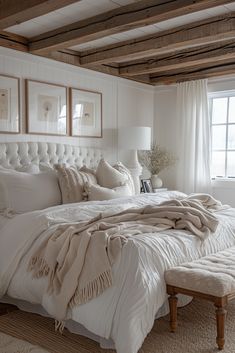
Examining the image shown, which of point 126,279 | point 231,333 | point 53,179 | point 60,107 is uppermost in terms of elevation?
point 60,107

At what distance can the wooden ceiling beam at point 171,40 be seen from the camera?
3676 millimetres

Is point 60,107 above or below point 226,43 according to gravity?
below

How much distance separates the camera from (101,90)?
536 centimetres

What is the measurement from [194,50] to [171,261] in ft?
10.2

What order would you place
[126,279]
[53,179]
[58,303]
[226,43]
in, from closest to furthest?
[126,279], [58,303], [53,179], [226,43]

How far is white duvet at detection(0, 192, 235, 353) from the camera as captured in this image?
228cm

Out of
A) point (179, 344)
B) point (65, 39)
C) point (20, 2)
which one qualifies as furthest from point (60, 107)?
point (179, 344)

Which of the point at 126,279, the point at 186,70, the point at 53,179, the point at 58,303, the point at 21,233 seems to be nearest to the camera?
the point at 126,279

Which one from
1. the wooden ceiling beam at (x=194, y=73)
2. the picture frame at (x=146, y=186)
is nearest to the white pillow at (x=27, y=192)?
the picture frame at (x=146, y=186)

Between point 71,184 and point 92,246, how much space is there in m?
1.34

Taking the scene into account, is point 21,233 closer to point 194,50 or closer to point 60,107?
point 60,107

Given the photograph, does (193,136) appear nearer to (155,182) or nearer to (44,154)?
(155,182)

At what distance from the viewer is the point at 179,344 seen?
254 cm

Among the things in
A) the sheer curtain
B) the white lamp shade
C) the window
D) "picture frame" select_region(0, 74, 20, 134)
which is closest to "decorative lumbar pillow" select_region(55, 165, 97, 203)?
"picture frame" select_region(0, 74, 20, 134)
